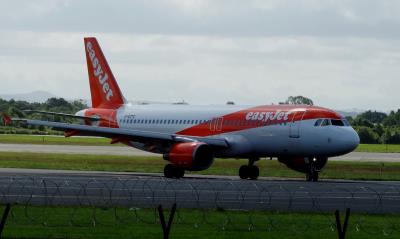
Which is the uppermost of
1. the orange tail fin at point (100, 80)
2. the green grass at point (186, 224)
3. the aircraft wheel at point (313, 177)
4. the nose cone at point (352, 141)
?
the orange tail fin at point (100, 80)

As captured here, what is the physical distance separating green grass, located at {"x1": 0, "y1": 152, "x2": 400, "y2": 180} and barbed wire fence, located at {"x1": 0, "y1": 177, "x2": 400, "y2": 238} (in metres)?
9.42

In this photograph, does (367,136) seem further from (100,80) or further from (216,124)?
(216,124)

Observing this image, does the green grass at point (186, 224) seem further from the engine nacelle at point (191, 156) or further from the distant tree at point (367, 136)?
the distant tree at point (367, 136)

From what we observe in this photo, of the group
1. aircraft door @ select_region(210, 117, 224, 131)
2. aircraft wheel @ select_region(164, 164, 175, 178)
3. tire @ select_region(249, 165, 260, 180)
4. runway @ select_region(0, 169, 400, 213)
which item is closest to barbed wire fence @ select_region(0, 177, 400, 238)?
runway @ select_region(0, 169, 400, 213)

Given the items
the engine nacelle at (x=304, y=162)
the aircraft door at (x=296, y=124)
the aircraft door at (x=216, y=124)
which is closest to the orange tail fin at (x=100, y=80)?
the aircraft door at (x=216, y=124)

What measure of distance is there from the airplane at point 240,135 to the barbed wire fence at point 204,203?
3.05 metres

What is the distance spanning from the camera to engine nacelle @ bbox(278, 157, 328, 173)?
55.2 metres

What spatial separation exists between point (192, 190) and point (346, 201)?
716 cm

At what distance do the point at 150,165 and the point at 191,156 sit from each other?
47.9 feet

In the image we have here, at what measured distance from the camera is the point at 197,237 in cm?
2814

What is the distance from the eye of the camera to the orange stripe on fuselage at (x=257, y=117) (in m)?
54.3

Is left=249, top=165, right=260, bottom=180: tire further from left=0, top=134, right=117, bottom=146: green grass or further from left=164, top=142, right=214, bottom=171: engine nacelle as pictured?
left=0, top=134, right=117, bottom=146: green grass

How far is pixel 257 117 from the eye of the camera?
184ft

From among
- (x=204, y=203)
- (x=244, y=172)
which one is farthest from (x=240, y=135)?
(x=204, y=203)
